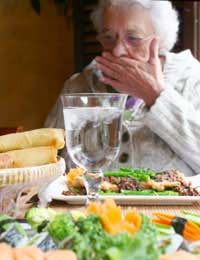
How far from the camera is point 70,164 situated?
2.01 m

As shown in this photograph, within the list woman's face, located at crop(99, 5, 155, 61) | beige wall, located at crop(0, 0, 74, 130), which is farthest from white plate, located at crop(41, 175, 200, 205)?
beige wall, located at crop(0, 0, 74, 130)

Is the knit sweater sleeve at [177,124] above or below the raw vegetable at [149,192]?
below

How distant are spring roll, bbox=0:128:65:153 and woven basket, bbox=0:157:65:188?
120 mm

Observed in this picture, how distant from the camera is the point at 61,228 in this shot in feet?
1.90

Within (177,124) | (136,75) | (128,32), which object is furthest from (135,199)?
(128,32)

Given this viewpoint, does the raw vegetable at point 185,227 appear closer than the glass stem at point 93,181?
Yes

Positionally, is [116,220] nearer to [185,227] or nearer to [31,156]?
[185,227]

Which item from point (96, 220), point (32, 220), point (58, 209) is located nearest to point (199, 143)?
point (58, 209)

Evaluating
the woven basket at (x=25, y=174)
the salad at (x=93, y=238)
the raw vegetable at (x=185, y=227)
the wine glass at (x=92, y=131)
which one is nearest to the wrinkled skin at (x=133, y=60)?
the wine glass at (x=92, y=131)

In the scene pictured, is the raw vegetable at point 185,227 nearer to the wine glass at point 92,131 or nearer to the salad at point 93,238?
the salad at point 93,238

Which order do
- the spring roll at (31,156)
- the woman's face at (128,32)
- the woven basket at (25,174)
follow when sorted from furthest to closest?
the woman's face at (128,32), the spring roll at (31,156), the woven basket at (25,174)

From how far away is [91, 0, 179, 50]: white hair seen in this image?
2.10 m

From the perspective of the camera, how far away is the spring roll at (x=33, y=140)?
1078 millimetres

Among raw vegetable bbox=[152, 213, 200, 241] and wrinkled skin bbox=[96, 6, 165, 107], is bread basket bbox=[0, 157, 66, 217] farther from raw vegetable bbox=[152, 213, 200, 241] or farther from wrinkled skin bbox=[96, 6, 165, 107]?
wrinkled skin bbox=[96, 6, 165, 107]
